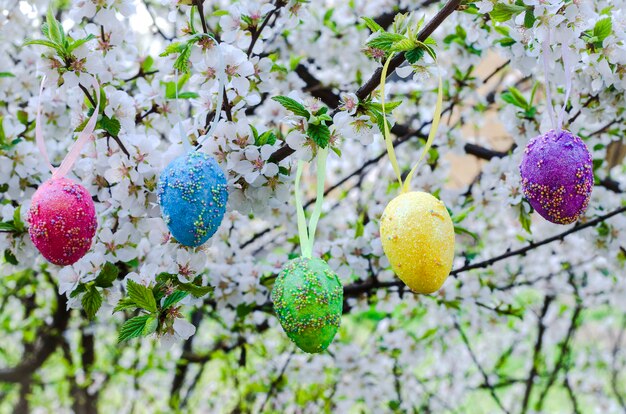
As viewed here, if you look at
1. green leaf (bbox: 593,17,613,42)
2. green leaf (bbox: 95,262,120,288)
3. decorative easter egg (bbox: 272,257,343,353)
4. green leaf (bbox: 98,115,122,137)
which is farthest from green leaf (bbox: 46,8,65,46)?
green leaf (bbox: 593,17,613,42)

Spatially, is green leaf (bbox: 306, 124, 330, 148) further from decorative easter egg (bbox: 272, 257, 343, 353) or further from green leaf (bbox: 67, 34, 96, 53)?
green leaf (bbox: 67, 34, 96, 53)

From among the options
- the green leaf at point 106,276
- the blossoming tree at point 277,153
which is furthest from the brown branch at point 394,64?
the green leaf at point 106,276

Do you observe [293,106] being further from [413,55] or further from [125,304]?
[125,304]

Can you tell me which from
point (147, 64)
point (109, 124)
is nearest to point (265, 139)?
point (109, 124)

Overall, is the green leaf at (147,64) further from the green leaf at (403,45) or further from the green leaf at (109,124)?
the green leaf at (403,45)

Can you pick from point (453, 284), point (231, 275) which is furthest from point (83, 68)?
point (453, 284)

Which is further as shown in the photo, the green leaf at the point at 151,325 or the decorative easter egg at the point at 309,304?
the green leaf at the point at 151,325
